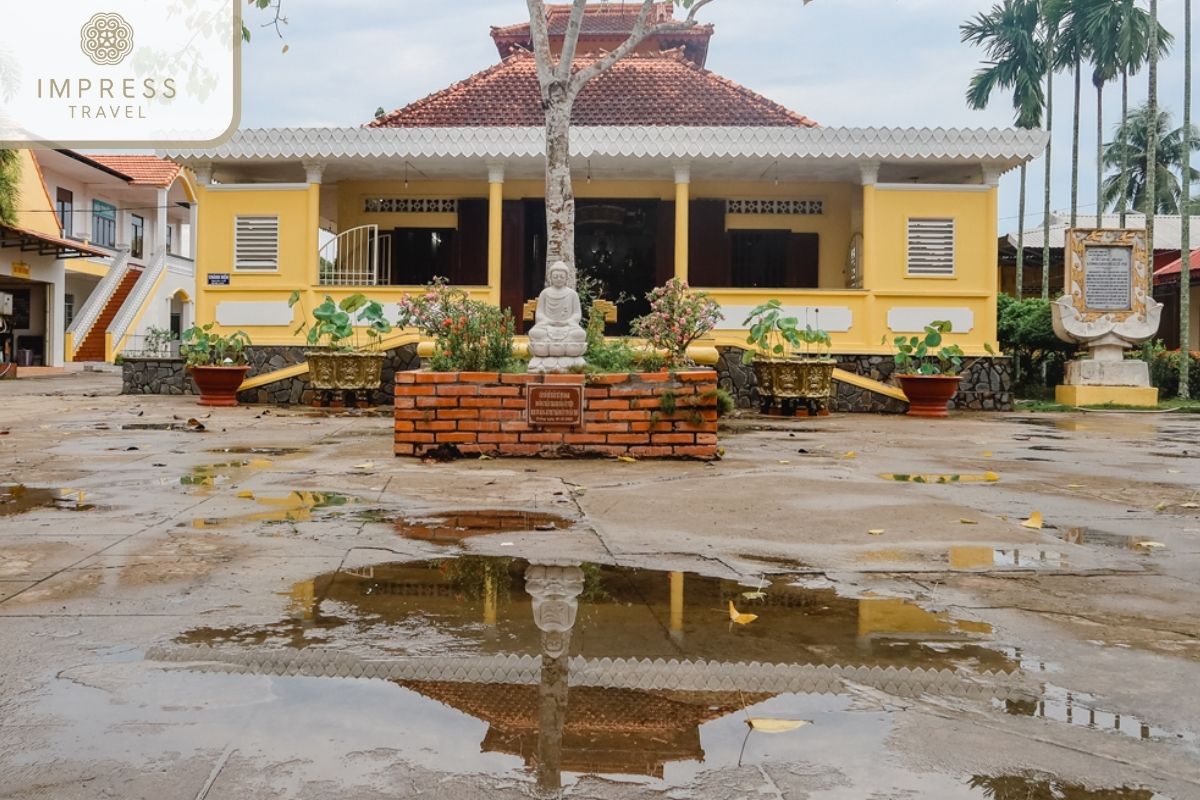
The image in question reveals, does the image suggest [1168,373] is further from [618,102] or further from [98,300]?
[98,300]

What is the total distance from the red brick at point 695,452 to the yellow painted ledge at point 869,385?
25.6 ft

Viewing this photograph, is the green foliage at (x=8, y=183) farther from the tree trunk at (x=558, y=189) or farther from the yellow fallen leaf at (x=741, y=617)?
the yellow fallen leaf at (x=741, y=617)

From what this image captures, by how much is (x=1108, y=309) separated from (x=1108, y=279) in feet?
1.67

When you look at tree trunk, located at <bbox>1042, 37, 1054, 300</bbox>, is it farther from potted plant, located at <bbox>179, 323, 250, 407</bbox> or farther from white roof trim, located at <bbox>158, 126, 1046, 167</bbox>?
potted plant, located at <bbox>179, 323, 250, 407</bbox>

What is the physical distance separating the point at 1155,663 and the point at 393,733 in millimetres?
1923

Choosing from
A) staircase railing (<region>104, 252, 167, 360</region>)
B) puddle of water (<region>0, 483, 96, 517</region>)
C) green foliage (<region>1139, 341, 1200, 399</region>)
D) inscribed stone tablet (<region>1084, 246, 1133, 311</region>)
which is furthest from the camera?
staircase railing (<region>104, 252, 167, 360</region>)

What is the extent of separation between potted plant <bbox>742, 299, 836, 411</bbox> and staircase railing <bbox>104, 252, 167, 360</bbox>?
24.2 metres

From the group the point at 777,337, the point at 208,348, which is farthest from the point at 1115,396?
the point at 208,348

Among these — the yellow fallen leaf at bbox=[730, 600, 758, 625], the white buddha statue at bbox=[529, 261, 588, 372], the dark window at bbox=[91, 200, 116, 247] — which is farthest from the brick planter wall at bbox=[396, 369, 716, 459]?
the dark window at bbox=[91, 200, 116, 247]

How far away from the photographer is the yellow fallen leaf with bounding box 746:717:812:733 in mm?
2127

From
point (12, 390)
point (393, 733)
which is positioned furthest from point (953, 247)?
point (12, 390)

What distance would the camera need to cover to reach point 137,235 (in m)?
39.7

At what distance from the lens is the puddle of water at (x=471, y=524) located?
423 centimetres

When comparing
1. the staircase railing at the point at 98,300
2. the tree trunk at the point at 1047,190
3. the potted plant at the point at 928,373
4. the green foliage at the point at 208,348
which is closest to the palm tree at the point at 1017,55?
the tree trunk at the point at 1047,190
